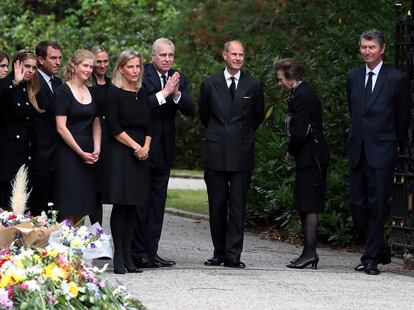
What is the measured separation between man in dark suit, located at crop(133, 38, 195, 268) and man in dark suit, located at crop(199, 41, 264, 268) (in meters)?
0.29

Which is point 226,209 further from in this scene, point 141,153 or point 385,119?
point 385,119

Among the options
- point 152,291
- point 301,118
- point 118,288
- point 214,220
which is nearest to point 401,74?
point 301,118

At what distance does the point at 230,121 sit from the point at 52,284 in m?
4.59

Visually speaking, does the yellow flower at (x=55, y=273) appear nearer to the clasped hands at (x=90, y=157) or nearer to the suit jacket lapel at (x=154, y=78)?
the clasped hands at (x=90, y=157)

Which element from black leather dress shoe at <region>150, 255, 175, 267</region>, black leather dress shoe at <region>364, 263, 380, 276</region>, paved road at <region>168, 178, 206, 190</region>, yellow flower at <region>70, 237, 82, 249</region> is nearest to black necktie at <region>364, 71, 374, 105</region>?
black leather dress shoe at <region>364, 263, 380, 276</region>

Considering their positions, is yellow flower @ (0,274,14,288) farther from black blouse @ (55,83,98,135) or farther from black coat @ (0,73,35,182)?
black coat @ (0,73,35,182)

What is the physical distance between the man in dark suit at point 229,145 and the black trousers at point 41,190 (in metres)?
1.49

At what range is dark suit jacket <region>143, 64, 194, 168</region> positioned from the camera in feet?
36.8

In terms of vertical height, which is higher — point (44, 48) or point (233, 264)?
point (44, 48)

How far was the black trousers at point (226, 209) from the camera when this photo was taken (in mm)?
11352

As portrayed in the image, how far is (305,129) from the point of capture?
11.2m

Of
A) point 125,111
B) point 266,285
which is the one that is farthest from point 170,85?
point 266,285

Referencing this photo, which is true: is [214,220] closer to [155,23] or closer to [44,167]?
[44,167]

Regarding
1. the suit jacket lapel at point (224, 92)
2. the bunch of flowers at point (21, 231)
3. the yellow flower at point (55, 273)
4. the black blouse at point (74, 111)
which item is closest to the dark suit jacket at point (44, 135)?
the black blouse at point (74, 111)
